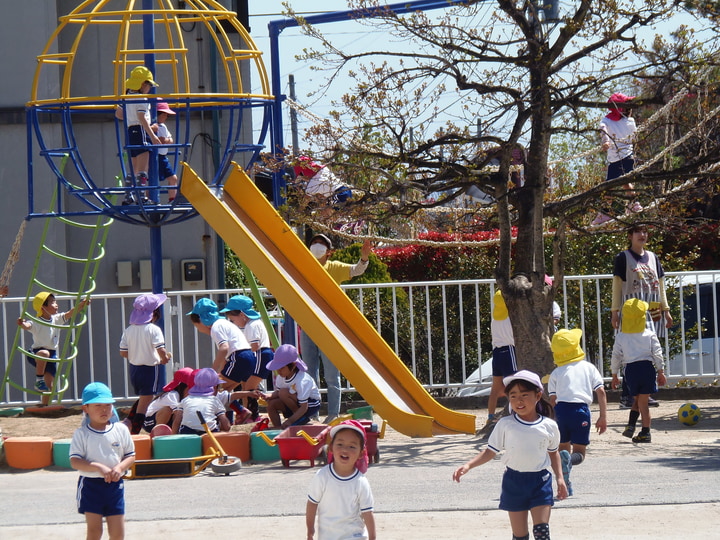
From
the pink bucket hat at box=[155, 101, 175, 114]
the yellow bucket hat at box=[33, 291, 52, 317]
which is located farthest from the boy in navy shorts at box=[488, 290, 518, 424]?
the yellow bucket hat at box=[33, 291, 52, 317]

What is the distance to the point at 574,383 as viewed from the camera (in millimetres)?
7328

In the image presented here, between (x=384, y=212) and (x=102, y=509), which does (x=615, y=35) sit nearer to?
(x=384, y=212)

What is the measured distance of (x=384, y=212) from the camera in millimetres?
9359

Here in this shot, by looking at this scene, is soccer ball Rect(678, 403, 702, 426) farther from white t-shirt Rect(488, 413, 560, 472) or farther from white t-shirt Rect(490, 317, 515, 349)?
white t-shirt Rect(488, 413, 560, 472)

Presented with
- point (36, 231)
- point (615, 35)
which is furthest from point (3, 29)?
point (615, 35)

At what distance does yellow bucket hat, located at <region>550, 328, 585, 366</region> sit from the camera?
729 centimetres

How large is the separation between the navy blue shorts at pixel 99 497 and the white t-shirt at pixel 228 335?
13.9 ft

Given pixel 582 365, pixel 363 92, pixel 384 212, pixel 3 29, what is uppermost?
pixel 3 29

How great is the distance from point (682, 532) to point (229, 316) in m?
5.62

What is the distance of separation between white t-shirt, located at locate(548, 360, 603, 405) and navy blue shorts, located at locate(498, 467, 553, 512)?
5.78 ft

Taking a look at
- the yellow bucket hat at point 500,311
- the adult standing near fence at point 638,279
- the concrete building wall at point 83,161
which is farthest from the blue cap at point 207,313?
the adult standing near fence at point 638,279

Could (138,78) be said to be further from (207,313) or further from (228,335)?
(228,335)

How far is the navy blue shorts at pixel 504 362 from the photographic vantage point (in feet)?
32.7

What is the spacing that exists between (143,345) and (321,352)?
1.62 meters
